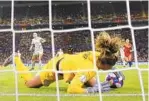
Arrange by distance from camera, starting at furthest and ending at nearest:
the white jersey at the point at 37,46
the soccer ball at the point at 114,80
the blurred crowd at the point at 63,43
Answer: the blurred crowd at the point at 63,43, the white jersey at the point at 37,46, the soccer ball at the point at 114,80

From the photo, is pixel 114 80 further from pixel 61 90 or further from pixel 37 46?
pixel 37 46

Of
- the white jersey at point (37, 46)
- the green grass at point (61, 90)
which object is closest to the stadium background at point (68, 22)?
the white jersey at point (37, 46)

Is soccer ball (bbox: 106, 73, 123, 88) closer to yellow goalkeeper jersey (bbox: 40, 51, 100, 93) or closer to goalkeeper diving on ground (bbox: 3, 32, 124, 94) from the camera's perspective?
goalkeeper diving on ground (bbox: 3, 32, 124, 94)

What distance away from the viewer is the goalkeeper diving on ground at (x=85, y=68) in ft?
11.1

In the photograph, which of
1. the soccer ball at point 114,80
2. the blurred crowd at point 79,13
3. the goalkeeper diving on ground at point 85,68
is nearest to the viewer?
the goalkeeper diving on ground at point 85,68

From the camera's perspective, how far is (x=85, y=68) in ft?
11.2

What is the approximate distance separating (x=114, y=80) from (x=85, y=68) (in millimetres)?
648

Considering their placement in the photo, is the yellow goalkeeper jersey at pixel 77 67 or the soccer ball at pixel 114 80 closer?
the yellow goalkeeper jersey at pixel 77 67

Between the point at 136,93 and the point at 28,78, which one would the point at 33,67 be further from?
the point at 136,93

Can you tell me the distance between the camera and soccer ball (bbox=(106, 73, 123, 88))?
155 inches

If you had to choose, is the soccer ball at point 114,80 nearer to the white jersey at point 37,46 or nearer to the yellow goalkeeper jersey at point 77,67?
the yellow goalkeeper jersey at point 77,67

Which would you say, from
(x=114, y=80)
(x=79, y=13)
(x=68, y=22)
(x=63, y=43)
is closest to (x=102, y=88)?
(x=114, y=80)

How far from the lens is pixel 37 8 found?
8.45 m

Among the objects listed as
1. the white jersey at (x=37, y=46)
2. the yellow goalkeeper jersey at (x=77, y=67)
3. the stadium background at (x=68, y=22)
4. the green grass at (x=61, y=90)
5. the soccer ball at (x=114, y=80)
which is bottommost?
the green grass at (x=61, y=90)
